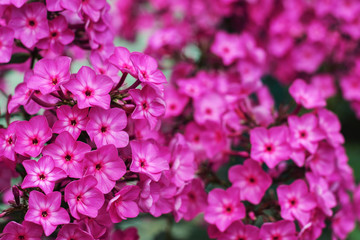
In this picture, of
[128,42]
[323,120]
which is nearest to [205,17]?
[128,42]

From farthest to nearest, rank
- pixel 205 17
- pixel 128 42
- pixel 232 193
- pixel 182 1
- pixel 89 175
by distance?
pixel 128 42, pixel 182 1, pixel 205 17, pixel 232 193, pixel 89 175

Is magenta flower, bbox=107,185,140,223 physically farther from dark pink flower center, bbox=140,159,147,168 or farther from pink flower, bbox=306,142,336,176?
pink flower, bbox=306,142,336,176

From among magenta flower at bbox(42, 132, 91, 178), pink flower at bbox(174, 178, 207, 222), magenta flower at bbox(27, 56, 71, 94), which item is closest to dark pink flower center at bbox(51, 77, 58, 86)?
magenta flower at bbox(27, 56, 71, 94)

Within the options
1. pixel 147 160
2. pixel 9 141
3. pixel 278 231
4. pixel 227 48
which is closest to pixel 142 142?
pixel 147 160

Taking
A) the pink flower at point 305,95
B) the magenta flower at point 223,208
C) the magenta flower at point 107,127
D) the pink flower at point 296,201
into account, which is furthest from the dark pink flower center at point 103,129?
the pink flower at point 305,95

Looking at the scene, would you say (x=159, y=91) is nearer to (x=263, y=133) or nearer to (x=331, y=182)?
(x=263, y=133)

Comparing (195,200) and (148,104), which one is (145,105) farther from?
(195,200)
